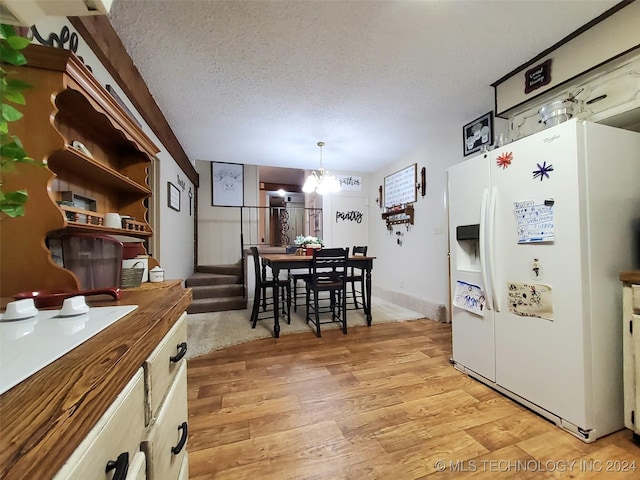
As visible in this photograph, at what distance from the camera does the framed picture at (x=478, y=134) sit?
111 inches

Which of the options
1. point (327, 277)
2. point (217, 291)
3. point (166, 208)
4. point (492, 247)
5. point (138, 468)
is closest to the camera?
point (138, 468)

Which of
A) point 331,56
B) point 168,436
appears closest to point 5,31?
point 168,436

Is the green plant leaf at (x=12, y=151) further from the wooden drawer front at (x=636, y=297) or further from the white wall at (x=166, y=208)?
the wooden drawer front at (x=636, y=297)

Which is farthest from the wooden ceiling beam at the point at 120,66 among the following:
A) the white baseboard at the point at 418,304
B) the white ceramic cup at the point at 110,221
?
the white baseboard at the point at 418,304

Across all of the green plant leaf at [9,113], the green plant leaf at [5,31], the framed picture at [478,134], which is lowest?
the green plant leaf at [9,113]

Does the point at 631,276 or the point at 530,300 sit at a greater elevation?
the point at 631,276

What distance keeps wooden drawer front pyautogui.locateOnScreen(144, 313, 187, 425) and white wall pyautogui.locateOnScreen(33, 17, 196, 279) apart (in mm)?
1496

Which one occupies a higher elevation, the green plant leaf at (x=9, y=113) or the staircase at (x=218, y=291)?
the green plant leaf at (x=9, y=113)

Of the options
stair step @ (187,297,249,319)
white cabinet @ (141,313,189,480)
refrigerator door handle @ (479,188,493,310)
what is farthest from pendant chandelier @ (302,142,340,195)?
white cabinet @ (141,313,189,480)

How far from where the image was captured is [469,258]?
2086 mm

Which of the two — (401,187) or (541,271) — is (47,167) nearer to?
(541,271)

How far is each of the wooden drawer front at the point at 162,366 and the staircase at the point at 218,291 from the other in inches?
127

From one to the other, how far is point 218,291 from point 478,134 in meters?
4.09

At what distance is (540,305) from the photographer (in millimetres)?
1553
